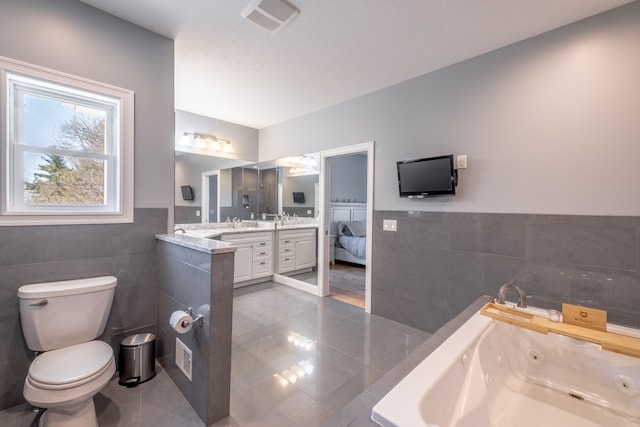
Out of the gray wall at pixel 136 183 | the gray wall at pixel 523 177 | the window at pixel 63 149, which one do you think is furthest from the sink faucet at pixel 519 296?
the window at pixel 63 149

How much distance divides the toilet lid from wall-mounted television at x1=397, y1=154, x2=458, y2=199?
265 centimetres

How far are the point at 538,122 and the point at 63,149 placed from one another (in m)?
3.53

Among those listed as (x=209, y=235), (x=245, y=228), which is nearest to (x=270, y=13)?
(x=209, y=235)

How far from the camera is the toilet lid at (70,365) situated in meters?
1.30

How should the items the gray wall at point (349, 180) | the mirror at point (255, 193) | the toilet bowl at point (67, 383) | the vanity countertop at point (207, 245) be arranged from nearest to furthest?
the toilet bowl at point (67, 383) → the vanity countertop at point (207, 245) → the mirror at point (255, 193) → the gray wall at point (349, 180)

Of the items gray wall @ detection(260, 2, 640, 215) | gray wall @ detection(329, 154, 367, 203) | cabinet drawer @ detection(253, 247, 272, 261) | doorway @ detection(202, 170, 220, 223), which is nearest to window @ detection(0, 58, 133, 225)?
doorway @ detection(202, 170, 220, 223)

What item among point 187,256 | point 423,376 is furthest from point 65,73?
point 423,376

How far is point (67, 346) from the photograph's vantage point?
161 cm

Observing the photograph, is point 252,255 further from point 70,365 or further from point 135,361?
point 70,365

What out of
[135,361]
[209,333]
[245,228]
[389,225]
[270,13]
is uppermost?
[270,13]

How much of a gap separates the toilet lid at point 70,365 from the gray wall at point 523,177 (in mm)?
2462

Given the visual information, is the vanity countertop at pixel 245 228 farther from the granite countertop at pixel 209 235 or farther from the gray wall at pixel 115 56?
the gray wall at pixel 115 56

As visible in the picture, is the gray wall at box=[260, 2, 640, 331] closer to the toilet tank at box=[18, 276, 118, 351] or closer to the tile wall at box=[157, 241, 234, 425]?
the tile wall at box=[157, 241, 234, 425]

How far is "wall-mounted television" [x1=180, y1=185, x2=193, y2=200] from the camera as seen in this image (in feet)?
11.9
